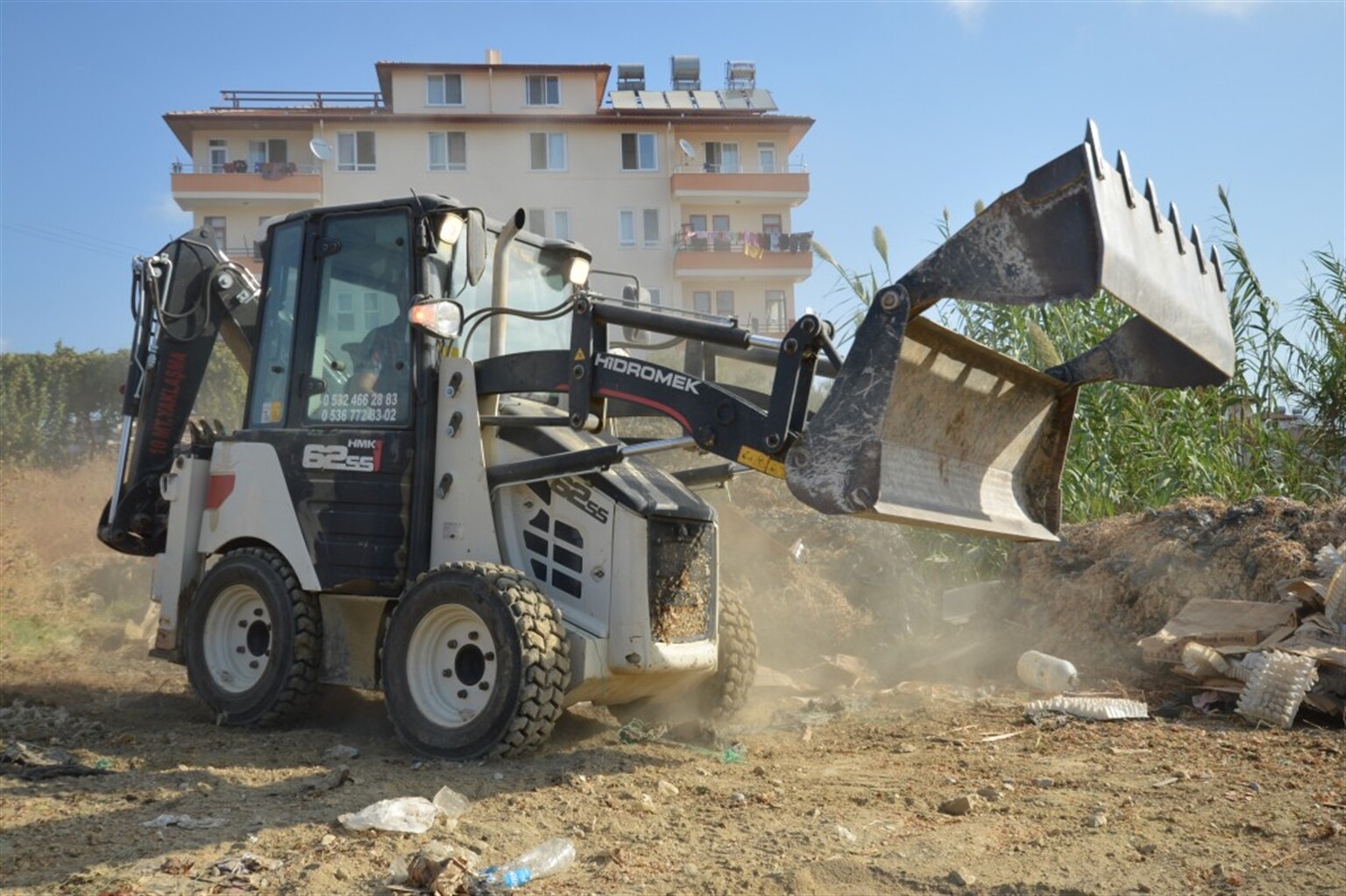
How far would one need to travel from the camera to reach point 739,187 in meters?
42.0

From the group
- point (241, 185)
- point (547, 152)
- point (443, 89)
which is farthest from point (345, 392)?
point (443, 89)

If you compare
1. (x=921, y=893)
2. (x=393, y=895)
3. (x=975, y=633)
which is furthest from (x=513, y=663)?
(x=975, y=633)

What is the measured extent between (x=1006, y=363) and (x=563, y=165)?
36.8 m

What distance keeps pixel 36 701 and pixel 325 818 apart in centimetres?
424

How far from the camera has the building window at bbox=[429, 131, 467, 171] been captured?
41.0 meters

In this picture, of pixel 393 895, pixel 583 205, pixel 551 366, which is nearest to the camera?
pixel 393 895

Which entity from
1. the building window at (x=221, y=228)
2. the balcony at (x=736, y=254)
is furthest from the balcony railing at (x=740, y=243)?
the building window at (x=221, y=228)

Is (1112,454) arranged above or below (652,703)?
above

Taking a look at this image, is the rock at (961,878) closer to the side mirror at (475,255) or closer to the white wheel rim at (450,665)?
the white wheel rim at (450,665)

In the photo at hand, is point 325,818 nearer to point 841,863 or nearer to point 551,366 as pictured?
point 841,863

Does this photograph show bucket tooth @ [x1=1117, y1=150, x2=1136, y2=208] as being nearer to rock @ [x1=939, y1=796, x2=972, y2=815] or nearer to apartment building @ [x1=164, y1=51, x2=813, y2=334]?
rock @ [x1=939, y1=796, x2=972, y2=815]

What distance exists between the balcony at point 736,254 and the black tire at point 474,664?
35070mm

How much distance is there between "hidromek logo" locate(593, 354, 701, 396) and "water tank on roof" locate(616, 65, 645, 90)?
40.6 metres

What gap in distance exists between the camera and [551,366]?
6.55 m
